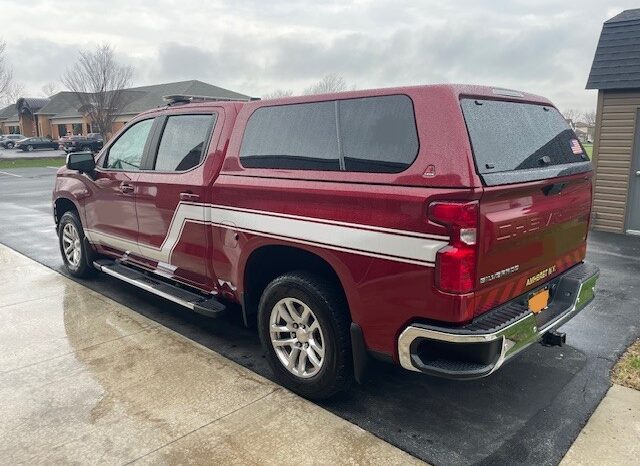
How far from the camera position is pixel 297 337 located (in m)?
3.51

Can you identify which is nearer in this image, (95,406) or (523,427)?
(523,427)

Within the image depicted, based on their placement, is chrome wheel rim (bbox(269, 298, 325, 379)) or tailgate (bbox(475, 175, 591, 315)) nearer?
tailgate (bbox(475, 175, 591, 315))

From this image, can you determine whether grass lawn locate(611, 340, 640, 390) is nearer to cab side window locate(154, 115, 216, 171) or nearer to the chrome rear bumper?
the chrome rear bumper

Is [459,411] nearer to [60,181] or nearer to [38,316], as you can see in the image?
[38,316]

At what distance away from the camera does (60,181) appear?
6152 millimetres

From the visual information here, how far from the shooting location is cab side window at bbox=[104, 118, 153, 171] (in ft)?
16.2

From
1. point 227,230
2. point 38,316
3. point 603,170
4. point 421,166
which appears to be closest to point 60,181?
point 38,316

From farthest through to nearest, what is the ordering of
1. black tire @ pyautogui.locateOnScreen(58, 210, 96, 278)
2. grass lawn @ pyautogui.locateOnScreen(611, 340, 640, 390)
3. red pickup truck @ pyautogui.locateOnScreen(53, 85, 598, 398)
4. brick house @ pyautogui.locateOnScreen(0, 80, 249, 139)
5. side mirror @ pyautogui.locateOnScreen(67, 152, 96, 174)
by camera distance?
brick house @ pyautogui.locateOnScreen(0, 80, 249, 139) < black tire @ pyautogui.locateOnScreen(58, 210, 96, 278) < side mirror @ pyautogui.locateOnScreen(67, 152, 96, 174) < grass lawn @ pyautogui.locateOnScreen(611, 340, 640, 390) < red pickup truck @ pyautogui.locateOnScreen(53, 85, 598, 398)

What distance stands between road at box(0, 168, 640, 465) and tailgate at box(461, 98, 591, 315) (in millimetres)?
830

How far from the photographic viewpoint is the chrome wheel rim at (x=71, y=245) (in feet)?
20.1

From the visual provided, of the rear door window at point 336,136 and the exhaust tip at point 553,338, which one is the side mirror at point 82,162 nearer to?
the rear door window at point 336,136

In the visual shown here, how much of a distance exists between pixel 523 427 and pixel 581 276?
1.14 m

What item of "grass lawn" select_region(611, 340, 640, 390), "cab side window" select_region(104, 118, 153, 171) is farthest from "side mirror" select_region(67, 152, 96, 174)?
"grass lawn" select_region(611, 340, 640, 390)

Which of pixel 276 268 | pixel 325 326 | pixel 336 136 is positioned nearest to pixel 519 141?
pixel 336 136
